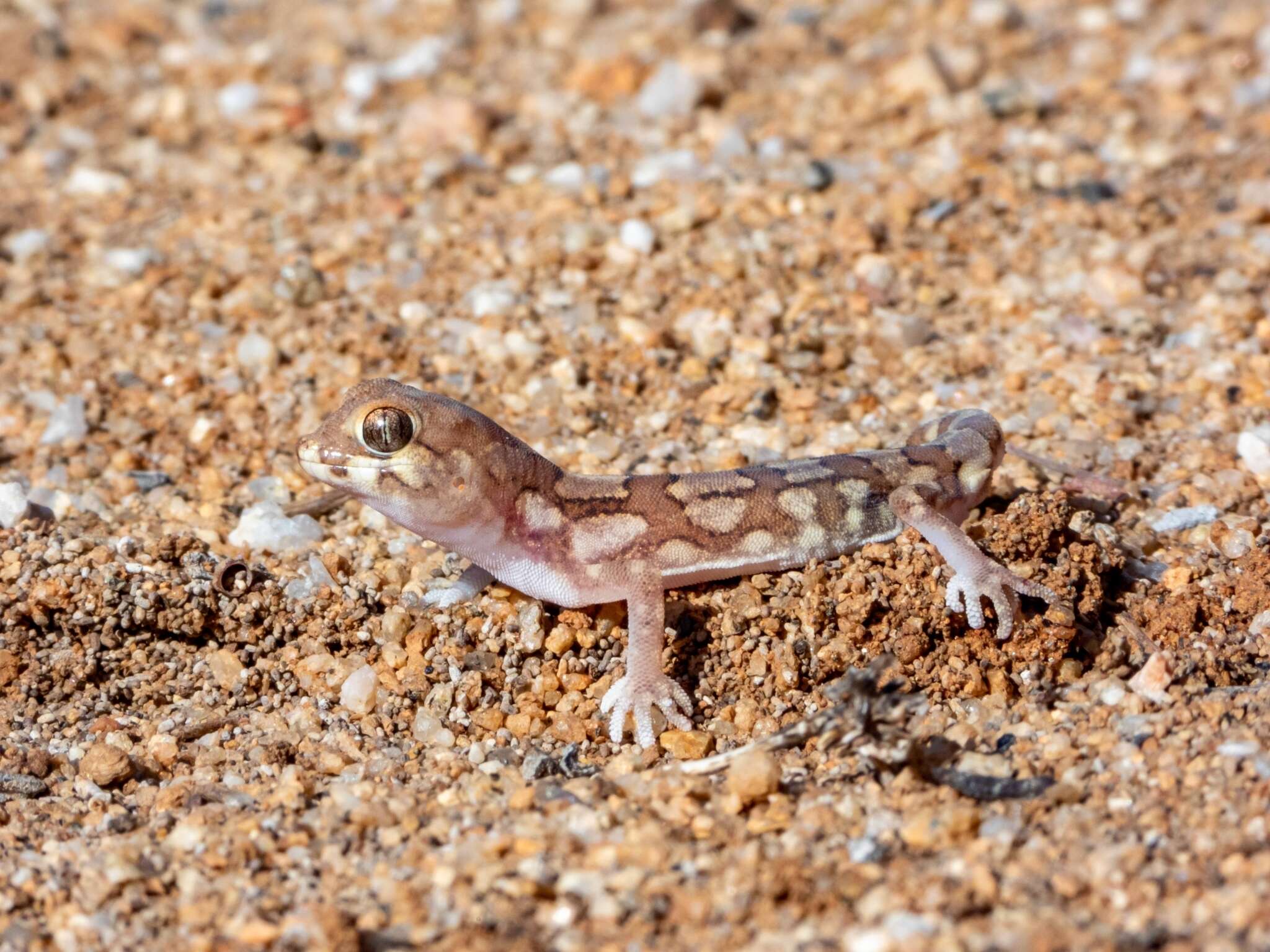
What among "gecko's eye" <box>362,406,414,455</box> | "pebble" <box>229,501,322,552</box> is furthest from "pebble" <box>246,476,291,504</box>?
"gecko's eye" <box>362,406,414,455</box>

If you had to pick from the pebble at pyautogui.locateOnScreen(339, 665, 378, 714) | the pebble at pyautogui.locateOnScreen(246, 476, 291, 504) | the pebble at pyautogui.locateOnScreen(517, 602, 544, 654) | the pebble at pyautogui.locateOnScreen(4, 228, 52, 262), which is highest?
the pebble at pyautogui.locateOnScreen(4, 228, 52, 262)

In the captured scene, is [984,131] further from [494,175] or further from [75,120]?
[75,120]

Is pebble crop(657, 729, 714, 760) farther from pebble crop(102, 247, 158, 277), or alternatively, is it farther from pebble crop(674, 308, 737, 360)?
pebble crop(102, 247, 158, 277)

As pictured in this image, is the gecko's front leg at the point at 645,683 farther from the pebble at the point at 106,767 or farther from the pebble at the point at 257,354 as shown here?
the pebble at the point at 257,354

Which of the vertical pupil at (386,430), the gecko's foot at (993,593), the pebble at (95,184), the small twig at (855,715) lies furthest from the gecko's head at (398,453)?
the pebble at (95,184)

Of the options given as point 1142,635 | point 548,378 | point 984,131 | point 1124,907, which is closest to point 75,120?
point 548,378

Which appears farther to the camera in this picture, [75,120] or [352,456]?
[75,120]
